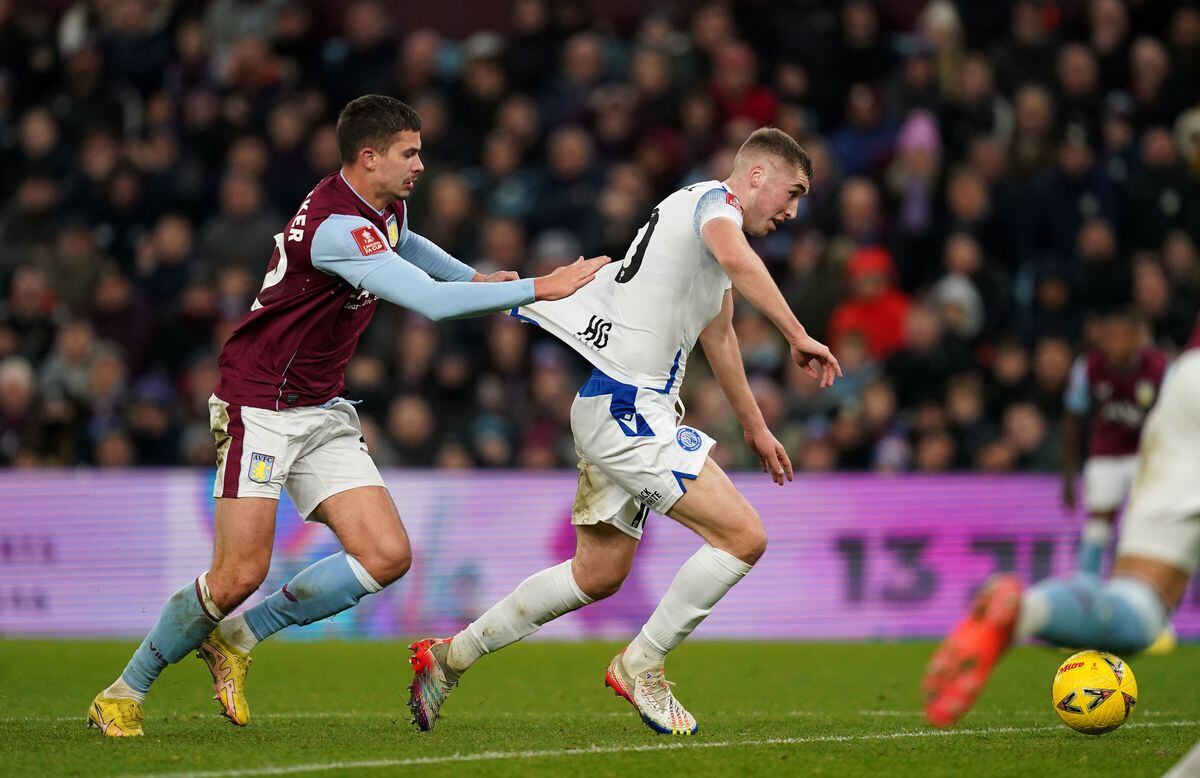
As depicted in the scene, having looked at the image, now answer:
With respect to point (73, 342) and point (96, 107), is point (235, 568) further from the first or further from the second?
point (96, 107)

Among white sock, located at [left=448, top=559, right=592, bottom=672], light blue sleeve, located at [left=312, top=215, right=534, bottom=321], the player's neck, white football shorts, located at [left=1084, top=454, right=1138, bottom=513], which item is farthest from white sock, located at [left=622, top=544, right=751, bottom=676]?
white football shorts, located at [left=1084, top=454, right=1138, bottom=513]

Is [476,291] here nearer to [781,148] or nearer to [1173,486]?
[781,148]

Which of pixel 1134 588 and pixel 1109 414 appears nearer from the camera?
pixel 1134 588

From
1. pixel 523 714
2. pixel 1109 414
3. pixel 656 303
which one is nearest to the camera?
pixel 656 303

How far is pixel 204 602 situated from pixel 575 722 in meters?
1.81

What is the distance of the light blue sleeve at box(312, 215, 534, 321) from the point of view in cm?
621

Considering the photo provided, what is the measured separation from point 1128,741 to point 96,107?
12889 millimetres

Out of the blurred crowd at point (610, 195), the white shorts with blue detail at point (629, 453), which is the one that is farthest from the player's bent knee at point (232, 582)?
the blurred crowd at point (610, 195)

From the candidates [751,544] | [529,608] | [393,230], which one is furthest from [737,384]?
[393,230]

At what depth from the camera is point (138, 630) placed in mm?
12367

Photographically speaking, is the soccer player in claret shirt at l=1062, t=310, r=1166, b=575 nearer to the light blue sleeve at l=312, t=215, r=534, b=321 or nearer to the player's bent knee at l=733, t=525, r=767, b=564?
the player's bent knee at l=733, t=525, r=767, b=564

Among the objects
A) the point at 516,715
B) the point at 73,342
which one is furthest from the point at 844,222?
the point at 516,715

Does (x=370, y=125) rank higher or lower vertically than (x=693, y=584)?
higher

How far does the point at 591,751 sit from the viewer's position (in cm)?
619
